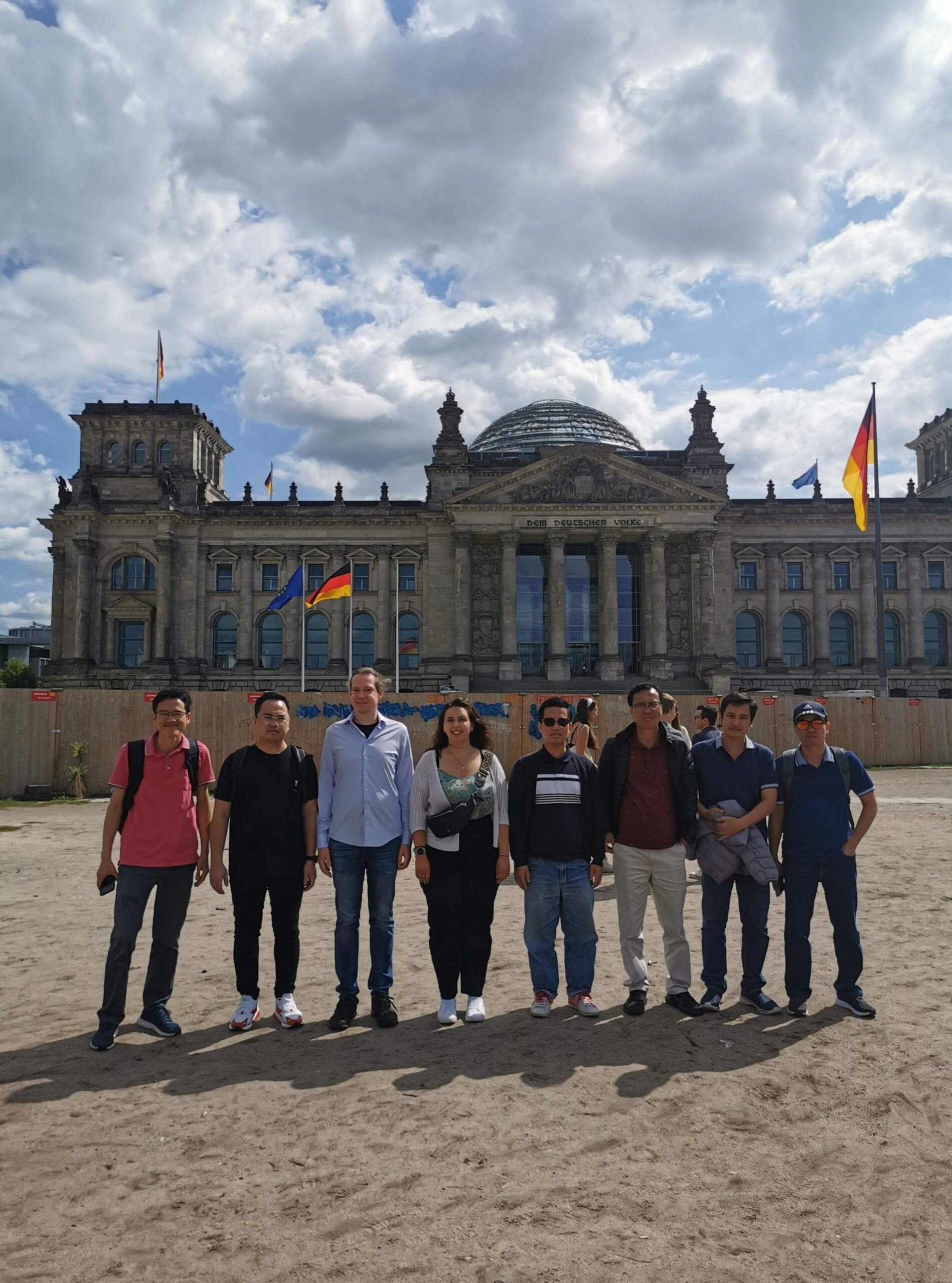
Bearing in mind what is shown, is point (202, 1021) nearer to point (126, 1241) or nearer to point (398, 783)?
point (398, 783)

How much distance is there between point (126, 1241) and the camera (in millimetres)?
4074

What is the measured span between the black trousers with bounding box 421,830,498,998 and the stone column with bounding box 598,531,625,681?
43.8m

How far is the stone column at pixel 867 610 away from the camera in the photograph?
54688mm

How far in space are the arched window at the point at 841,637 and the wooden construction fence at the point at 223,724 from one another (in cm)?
2676

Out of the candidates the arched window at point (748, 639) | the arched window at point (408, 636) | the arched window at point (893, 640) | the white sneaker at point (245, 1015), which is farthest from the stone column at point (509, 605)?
the white sneaker at point (245, 1015)

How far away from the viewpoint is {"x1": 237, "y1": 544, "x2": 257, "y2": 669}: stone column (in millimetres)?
54969

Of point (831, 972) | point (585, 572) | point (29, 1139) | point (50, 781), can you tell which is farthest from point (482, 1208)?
point (585, 572)

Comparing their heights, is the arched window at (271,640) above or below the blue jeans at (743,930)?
above

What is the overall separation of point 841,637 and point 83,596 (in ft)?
158

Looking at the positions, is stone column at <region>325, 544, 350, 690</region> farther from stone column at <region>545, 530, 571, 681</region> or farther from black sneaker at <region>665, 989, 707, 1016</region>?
black sneaker at <region>665, 989, 707, 1016</region>

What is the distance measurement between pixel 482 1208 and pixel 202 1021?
344 cm

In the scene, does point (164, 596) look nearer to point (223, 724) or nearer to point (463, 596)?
point (463, 596)

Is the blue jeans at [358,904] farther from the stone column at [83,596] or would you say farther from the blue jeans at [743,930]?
the stone column at [83,596]

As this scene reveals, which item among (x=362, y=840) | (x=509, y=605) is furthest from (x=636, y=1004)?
(x=509, y=605)
